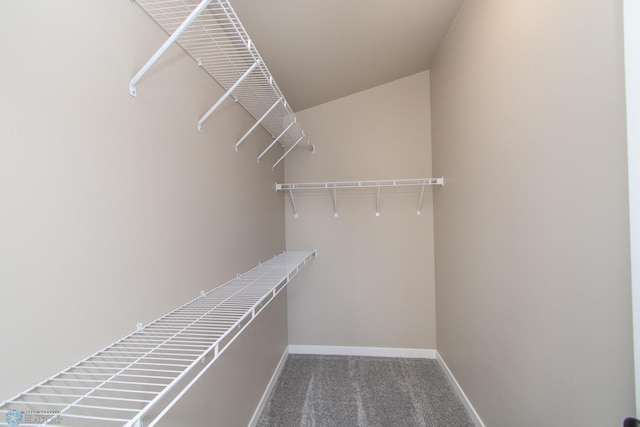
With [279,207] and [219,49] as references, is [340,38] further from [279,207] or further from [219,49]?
[279,207]

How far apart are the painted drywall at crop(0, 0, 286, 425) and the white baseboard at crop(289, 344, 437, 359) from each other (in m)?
1.76

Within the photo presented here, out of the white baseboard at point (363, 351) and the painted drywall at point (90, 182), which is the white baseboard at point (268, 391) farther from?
the painted drywall at point (90, 182)

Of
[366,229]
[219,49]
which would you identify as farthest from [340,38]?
[366,229]

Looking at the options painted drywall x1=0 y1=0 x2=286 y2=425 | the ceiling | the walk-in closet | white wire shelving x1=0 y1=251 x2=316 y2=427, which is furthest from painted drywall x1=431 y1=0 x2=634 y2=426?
painted drywall x1=0 y1=0 x2=286 y2=425

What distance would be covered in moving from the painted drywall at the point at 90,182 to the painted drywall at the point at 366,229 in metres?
1.50

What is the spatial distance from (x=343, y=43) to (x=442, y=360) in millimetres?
2602

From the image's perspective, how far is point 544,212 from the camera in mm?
1009

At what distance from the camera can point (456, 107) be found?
72.8 inches

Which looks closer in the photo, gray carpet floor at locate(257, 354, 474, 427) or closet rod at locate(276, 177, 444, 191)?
gray carpet floor at locate(257, 354, 474, 427)

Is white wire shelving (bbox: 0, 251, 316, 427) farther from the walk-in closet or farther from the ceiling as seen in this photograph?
the ceiling

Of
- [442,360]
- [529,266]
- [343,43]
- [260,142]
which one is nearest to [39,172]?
[260,142]

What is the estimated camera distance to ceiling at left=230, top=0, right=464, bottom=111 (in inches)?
54.9

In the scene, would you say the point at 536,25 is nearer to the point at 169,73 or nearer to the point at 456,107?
the point at 456,107

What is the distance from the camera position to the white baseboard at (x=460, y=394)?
167 centimetres
